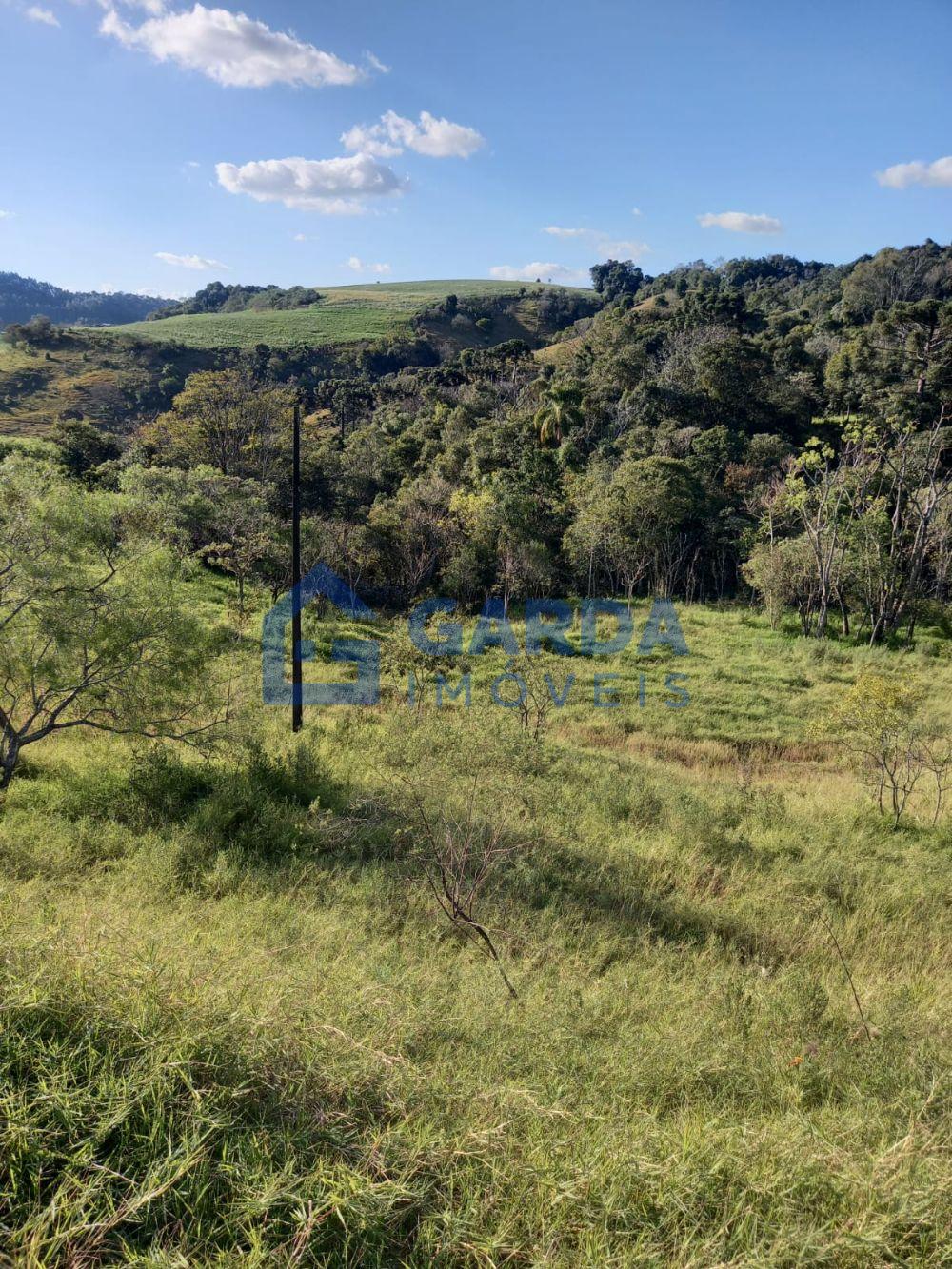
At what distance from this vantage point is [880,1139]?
2881 mm

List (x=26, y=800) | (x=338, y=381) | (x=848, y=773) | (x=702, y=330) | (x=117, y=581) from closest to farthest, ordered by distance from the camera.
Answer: (x=26, y=800)
(x=117, y=581)
(x=848, y=773)
(x=702, y=330)
(x=338, y=381)

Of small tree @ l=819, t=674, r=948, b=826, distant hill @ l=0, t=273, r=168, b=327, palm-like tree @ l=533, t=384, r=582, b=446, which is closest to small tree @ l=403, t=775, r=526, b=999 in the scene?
small tree @ l=819, t=674, r=948, b=826

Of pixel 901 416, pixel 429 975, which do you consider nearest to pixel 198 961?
pixel 429 975

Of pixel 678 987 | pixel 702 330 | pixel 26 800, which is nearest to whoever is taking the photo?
pixel 678 987

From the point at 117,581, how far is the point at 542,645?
14386mm

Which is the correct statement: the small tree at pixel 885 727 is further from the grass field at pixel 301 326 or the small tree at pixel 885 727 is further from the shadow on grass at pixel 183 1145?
the grass field at pixel 301 326

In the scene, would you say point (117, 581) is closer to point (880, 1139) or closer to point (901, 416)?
point (880, 1139)

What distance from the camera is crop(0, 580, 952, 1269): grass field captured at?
2.15 metres

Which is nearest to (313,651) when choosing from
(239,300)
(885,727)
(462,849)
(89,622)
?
(89,622)

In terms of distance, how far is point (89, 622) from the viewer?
8062 millimetres
